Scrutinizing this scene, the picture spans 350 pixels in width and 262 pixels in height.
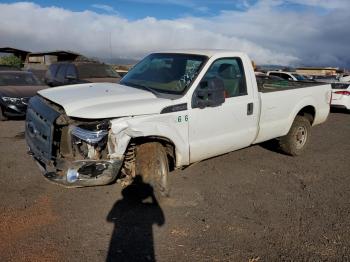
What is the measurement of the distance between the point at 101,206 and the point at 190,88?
1.83 meters

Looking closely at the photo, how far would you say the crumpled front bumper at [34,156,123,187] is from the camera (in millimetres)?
4254

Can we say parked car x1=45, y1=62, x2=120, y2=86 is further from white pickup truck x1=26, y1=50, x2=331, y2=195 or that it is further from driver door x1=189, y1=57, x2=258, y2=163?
driver door x1=189, y1=57, x2=258, y2=163

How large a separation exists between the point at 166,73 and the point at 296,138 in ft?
10.3

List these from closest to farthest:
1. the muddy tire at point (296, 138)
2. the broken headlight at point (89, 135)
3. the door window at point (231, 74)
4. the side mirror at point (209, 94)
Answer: the broken headlight at point (89, 135) < the side mirror at point (209, 94) < the door window at point (231, 74) < the muddy tire at point (296, 138)

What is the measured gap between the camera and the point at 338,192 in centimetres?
563

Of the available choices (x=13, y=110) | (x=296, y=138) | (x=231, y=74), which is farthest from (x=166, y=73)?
(x=13, y=110)

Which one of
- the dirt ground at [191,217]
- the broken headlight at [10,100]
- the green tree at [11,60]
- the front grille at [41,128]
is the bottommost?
the dirt ground at [191,217]

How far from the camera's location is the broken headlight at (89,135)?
4.18m

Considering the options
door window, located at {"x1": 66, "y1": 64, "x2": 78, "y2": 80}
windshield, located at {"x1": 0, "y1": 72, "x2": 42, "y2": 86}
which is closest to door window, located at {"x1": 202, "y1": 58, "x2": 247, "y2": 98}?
door window, located at {"x1": 66, "y1": 64, "x2": 78, "y2": 80}

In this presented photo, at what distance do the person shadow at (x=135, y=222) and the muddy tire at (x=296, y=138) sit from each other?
130 inches

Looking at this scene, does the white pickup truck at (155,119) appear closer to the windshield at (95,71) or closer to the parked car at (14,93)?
the parked car at (14,93)

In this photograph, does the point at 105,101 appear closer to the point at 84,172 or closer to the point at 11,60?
the point at 84,172

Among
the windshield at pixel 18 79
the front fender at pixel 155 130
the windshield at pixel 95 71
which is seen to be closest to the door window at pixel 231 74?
the front fender at pixel 155 130

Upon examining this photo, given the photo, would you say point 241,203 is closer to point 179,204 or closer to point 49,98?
point 179,204
